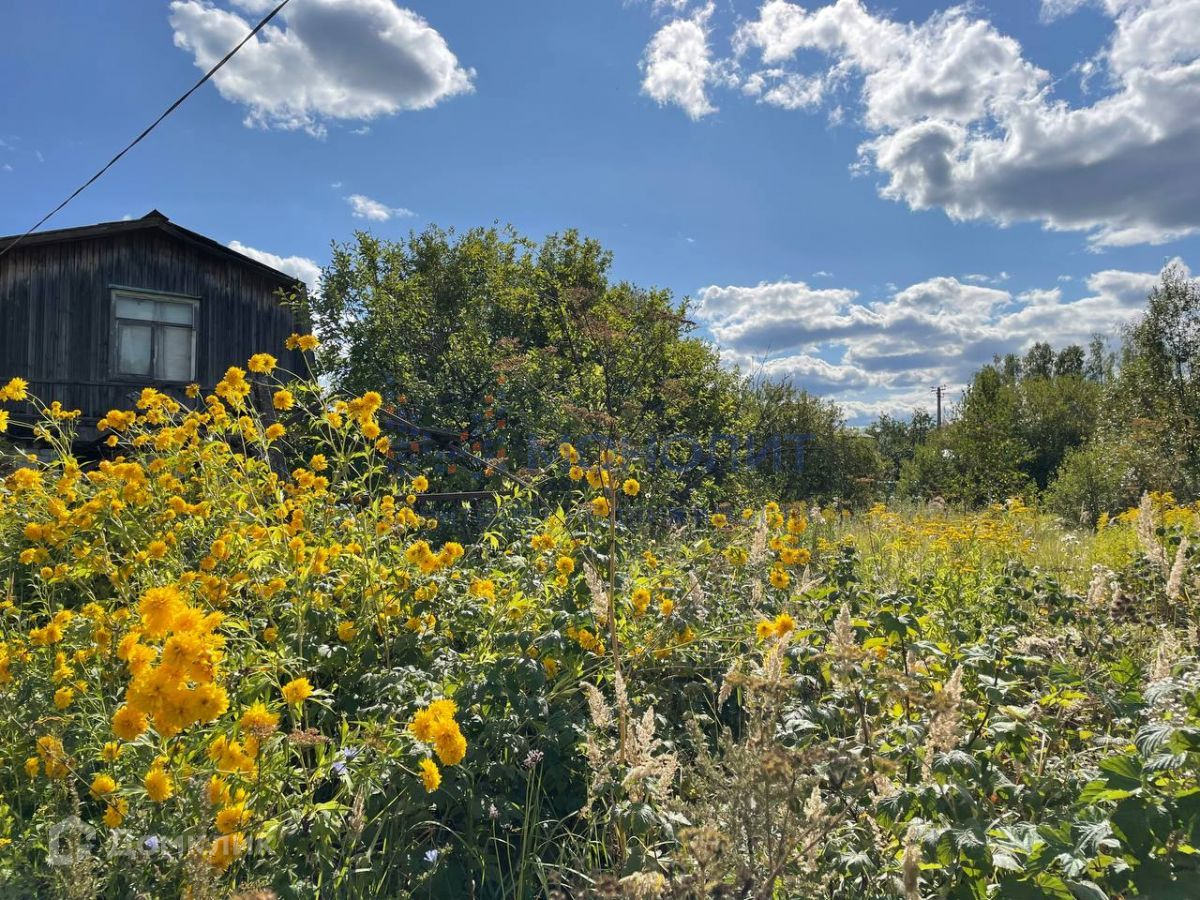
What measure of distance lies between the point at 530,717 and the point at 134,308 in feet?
42.3

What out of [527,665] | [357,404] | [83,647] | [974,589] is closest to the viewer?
[527,665]

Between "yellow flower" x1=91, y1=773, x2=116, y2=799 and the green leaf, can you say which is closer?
the green leaf

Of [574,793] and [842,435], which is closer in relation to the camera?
[574,793]

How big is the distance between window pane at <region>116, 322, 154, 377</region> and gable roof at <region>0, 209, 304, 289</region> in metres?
1.46

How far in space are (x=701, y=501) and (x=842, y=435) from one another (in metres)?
13.6

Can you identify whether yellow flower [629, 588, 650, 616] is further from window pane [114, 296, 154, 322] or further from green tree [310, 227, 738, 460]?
window pane [114, 296, 154, 322]

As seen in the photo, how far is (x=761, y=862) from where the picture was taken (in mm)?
1373

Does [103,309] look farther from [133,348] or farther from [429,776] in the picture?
[429,776]

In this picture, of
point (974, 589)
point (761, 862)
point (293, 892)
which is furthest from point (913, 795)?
point (974, 589)

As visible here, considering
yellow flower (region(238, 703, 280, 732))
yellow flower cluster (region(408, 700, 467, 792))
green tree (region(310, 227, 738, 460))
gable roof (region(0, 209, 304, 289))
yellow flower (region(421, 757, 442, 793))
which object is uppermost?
gable roof (region(0, 209, 304, 289))

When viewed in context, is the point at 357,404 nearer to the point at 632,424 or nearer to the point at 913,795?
the point at 913,795

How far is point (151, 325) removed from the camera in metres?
12.1

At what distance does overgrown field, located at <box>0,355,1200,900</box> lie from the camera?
4.40 feet

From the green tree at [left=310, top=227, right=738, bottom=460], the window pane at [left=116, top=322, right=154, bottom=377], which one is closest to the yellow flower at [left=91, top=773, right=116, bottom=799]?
the green tree at [left=310, top=227, right=738, bottom=460]
